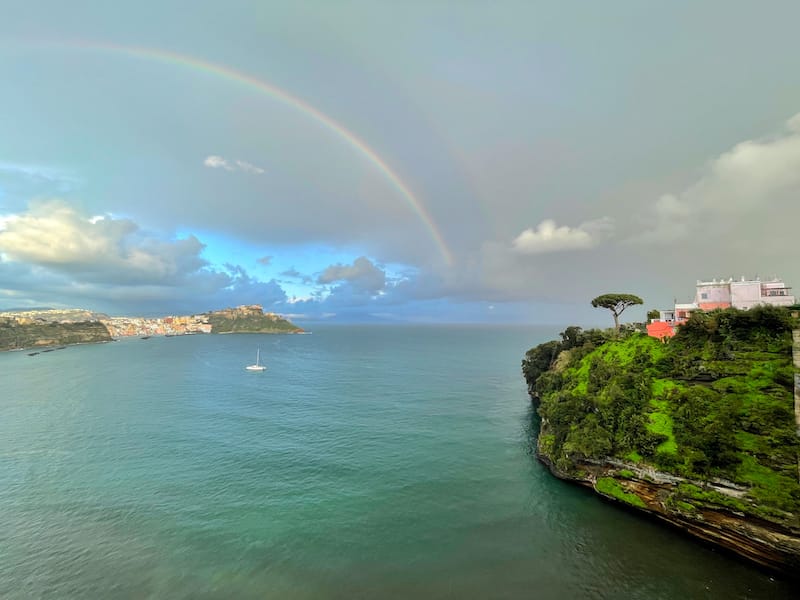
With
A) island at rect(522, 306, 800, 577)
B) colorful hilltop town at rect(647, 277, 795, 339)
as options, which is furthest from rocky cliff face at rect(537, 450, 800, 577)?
colorful hilltop town at rect(647, 277, 795, 339)

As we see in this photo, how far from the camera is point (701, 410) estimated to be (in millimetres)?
29438

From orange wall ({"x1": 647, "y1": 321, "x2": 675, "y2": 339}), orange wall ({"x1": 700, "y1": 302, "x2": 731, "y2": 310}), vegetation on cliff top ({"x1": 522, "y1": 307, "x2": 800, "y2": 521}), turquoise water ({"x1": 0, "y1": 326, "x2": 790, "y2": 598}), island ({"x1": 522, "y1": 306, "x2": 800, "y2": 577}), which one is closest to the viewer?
turquoise water ({"x1": 0, "y1": 326, "x2": 790, "y2": 598})

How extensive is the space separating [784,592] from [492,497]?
1876cm

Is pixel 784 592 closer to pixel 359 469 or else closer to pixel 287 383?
pixel 359 469

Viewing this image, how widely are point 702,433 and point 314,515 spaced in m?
31.6

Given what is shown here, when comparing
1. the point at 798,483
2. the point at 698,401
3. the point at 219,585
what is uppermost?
the point at 698,401

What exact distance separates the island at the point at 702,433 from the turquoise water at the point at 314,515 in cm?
206

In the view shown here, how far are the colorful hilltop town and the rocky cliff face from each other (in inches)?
1001

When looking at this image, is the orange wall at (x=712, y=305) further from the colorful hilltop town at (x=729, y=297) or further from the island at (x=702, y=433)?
the island at (x=702, y=433)

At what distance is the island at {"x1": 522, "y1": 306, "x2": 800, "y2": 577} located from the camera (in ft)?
78.4

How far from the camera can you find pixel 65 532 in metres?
28.0

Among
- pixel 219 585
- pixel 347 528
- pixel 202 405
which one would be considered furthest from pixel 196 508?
pixel 202 405

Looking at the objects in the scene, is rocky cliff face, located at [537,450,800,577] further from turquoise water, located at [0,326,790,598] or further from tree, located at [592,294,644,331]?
tree, located at [592,294,644,331]

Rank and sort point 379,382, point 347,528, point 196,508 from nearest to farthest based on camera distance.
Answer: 1. point 347,528
2. point 196,508
3. point 379,382
